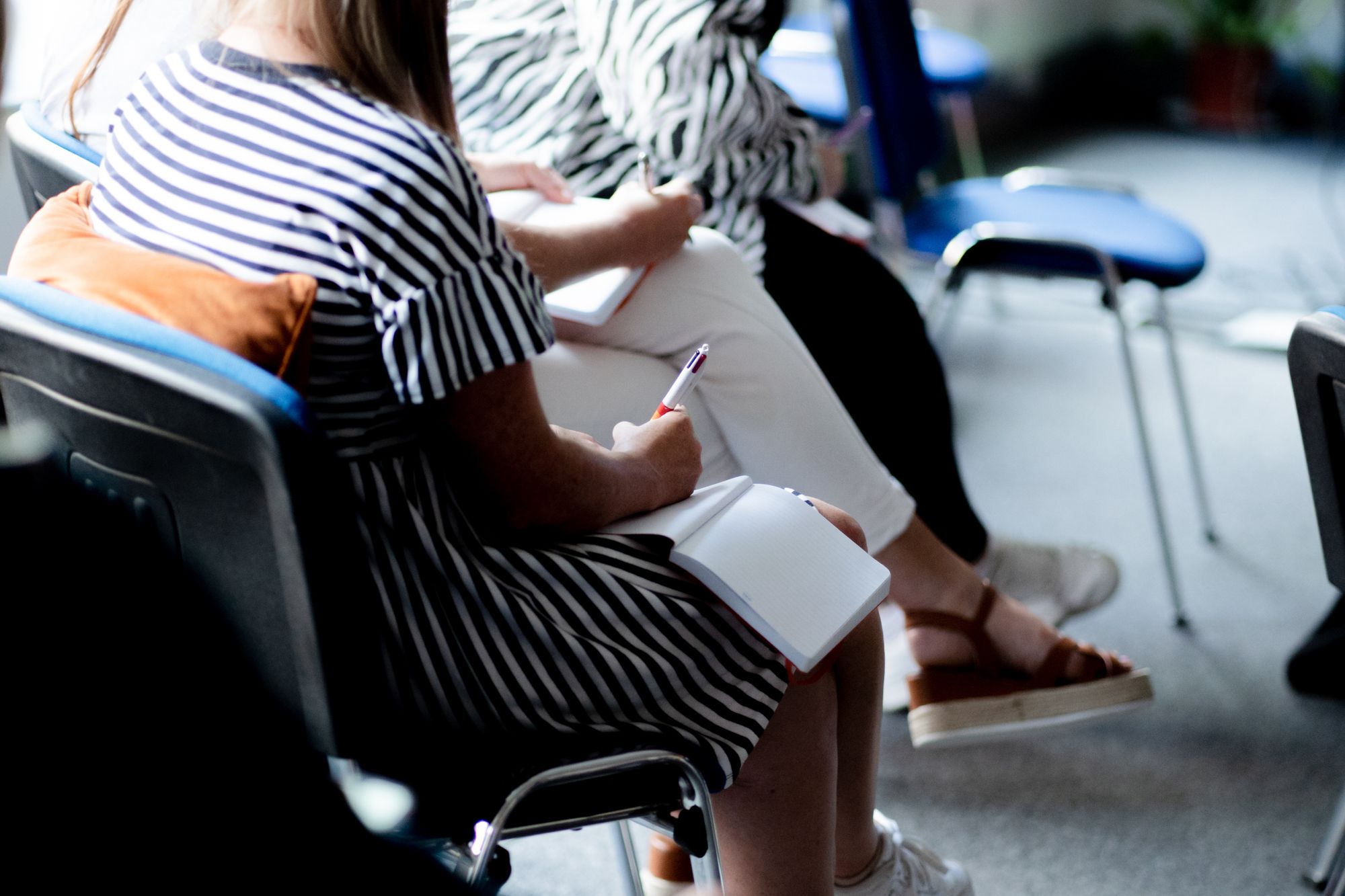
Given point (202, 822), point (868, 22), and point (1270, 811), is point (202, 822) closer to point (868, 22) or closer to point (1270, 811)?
point (1270, 811)

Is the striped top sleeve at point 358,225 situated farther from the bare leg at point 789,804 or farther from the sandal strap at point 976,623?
the sandal strap at point 976,623

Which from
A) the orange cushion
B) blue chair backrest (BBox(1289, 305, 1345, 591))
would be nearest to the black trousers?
blue chair backrest (BBox(1289, 305, 1345, 591))

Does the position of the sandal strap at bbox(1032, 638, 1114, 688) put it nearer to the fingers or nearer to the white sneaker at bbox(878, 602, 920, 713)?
the white sneaker at bbox(878, 602, 920, 713)

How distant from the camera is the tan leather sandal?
1.55 metres

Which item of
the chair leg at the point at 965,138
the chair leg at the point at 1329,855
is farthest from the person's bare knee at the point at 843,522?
the chair leg at the point at 965,138

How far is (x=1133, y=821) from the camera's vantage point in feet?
5.15

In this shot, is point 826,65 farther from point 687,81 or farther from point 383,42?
point 383,42

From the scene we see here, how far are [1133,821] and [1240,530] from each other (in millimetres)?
887

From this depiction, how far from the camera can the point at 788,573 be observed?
0.99 meters

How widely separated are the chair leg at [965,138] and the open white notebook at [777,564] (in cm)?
318

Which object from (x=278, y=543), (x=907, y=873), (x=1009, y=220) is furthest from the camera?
(x=1009, y=220)

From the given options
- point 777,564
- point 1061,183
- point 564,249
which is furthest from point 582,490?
point 1061,183

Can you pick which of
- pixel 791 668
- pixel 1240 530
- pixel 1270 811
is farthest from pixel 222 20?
pixel 1240 530

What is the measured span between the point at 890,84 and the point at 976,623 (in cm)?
104
